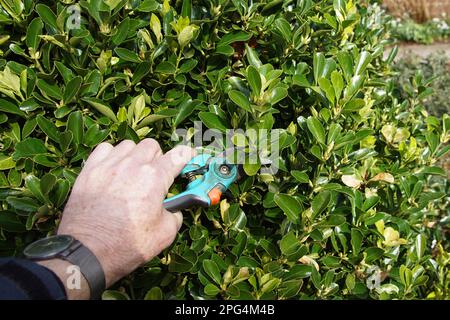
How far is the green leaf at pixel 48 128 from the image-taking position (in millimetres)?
1602

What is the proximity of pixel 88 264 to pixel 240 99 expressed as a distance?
2.33 feet

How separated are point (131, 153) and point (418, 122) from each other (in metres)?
1.68

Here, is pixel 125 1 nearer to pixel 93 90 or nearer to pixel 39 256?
pixel 93 90

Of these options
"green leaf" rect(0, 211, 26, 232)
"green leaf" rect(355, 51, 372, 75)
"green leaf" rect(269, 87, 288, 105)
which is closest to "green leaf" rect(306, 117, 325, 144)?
"green leaf" rect(269, 87, 288, 105)

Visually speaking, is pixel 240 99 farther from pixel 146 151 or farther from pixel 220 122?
pixel 146 151

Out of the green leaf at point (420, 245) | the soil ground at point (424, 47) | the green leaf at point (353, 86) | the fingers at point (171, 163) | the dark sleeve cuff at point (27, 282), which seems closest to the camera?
the dark sleeve cuff at point (27, 282)

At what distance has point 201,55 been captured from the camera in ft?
6.22

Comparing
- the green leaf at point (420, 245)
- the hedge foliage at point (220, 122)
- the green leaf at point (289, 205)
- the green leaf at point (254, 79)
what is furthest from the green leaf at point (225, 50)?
the green leaf at point (420, 245)

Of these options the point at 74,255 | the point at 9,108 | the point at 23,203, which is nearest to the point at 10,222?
the point at 23,203

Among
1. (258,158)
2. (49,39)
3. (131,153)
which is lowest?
(258,158)

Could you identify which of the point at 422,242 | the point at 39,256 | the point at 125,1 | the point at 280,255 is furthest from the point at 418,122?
the point at 39,256

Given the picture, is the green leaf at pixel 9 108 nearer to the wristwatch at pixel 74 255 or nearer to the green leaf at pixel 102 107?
the green leaf at pixel 102 107

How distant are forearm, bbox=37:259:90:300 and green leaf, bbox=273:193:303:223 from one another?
710 millimetres

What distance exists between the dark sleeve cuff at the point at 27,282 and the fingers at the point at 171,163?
40 cm
